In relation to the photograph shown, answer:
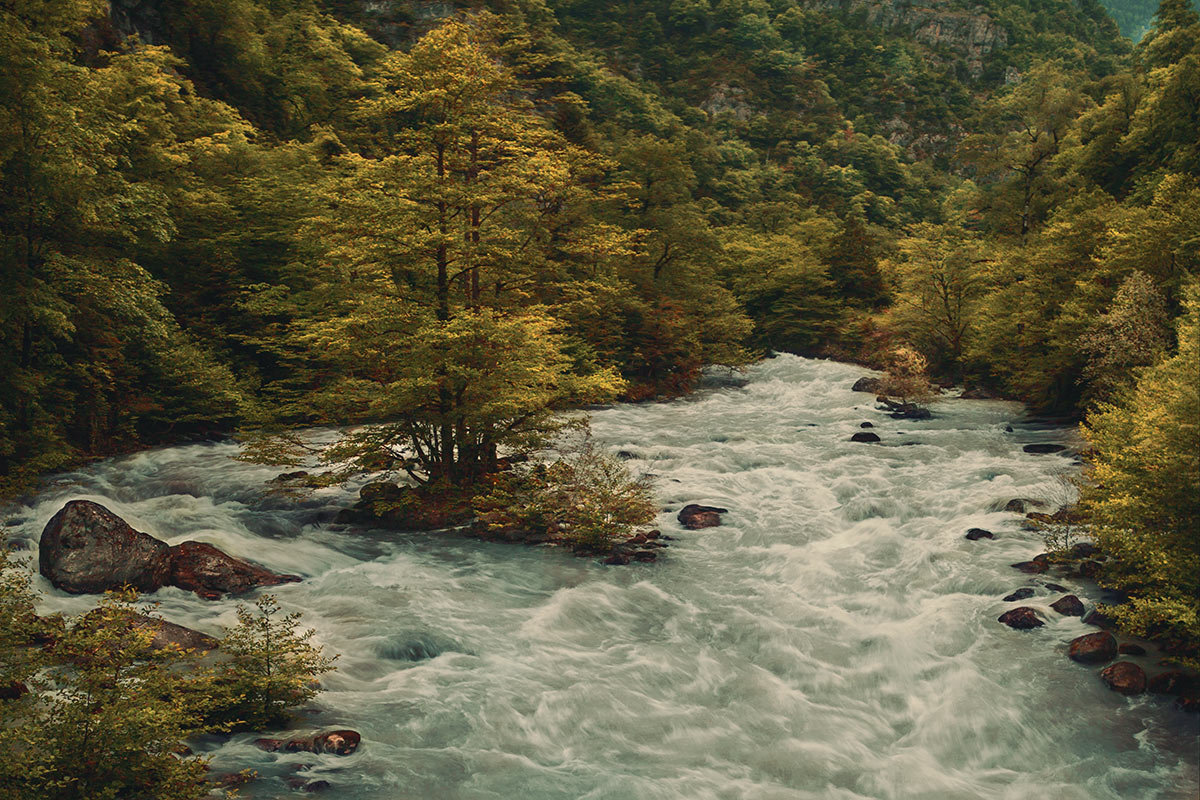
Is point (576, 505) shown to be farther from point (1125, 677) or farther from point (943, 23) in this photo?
point (943, 23)

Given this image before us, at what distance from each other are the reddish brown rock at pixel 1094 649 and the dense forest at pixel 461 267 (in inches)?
36.8

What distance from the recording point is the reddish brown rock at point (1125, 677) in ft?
37.1

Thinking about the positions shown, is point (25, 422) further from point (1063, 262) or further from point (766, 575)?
point (1063, 262)

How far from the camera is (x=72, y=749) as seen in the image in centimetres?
697

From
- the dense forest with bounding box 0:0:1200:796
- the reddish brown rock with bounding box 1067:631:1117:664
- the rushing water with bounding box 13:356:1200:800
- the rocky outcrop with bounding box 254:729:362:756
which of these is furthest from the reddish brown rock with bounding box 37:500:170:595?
the reddish brown rock with bounding box 1067:631:1117:664

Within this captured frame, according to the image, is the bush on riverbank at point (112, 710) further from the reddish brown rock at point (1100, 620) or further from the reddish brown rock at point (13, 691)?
the reddish brown rock at point (1100, 620)

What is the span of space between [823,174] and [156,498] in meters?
98.3

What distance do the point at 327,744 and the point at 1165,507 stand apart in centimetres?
1340

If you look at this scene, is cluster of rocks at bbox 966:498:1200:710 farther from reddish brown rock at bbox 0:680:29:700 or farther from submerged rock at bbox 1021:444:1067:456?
reddish brown rock at bbox 0:680:29:700

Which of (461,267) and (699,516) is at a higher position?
(461,267)

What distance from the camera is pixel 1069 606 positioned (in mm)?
13836

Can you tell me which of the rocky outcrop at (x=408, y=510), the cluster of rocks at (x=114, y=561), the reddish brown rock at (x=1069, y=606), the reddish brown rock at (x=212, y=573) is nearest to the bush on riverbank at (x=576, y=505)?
the rocky outcrop at (x=408, y=510)

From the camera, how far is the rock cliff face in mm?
143500

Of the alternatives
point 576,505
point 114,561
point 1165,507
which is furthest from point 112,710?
point 1165,507
